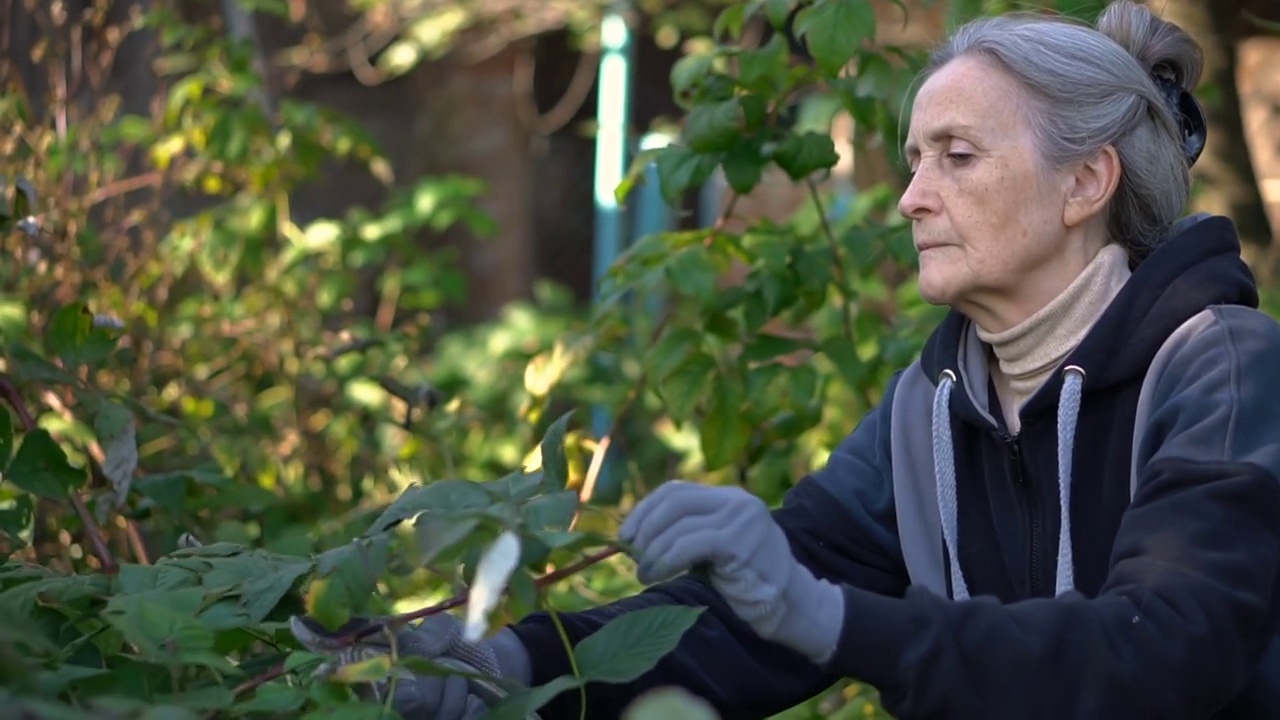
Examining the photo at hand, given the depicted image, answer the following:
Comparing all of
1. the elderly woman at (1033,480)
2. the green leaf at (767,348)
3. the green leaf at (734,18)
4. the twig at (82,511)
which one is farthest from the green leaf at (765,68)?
the twig at (82,511)

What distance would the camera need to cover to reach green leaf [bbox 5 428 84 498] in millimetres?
2051

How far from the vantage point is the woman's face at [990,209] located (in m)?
2.00

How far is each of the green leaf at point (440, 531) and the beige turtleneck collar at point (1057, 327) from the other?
0.89 m

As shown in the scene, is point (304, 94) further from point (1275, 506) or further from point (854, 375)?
point (1275, 506)

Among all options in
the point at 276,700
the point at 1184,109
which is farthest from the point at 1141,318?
the point at 276,700

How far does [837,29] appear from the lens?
256 cm

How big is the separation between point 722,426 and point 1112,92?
3.62 feet

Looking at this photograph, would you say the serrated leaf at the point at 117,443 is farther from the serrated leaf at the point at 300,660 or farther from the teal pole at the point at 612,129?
the teal pole at the point at 612,129

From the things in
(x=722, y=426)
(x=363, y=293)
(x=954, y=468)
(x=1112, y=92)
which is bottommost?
(x=363, y=293)

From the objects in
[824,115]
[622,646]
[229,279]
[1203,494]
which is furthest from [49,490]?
[229,279]

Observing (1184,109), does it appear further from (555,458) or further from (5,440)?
(5,440)

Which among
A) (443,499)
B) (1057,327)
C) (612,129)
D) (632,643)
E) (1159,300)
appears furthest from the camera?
(612,129)

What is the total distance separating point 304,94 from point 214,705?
6.03 metres

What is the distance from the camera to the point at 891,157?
285 cm
